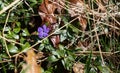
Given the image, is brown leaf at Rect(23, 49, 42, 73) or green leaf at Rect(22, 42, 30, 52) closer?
brown leaf at Rect(23, 49, 42, 73)

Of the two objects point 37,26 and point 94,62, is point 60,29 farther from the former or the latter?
point 94,62

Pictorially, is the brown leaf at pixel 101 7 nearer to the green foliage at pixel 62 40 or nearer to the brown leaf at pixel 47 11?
the green foliage at pixel 62 40

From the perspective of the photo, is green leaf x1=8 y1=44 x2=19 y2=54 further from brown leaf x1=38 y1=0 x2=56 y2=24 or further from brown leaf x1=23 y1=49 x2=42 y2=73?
brown leaf x1=38 y1=0 x2=56 y2=24

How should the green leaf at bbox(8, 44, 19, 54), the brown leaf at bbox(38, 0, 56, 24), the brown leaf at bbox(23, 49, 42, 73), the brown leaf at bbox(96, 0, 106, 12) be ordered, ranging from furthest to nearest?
1. the brown leaf at bbox(96, 0, 106, 12)
2. the brown leaf at bbox(38, 0, 56, 24)
3. the green leaf at bbox(8, 44, 19, 54)
4. the brown leaf at bbox(23, 49, 42, 73)

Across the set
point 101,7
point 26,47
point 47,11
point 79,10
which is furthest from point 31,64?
point 101,7

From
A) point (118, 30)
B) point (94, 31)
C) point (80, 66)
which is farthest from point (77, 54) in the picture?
point (118, 30)

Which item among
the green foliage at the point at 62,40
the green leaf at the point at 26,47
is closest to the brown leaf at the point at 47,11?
the green foliage at the point at 62,40

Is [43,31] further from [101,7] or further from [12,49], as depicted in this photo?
[101,7]

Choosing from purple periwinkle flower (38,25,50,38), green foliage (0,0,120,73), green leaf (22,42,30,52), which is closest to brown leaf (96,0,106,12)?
green foliage (0,0,120,73)

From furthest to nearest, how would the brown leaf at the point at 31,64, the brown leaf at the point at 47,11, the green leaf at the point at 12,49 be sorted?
the brown leaf at the point at 47,11, the green leaf at the point at 12,49, the brown leaf at the point at 31,64

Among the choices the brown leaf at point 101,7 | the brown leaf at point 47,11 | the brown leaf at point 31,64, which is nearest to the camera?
the brown leaf at point 31,64

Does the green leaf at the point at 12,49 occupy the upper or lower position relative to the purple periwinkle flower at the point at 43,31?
lower
